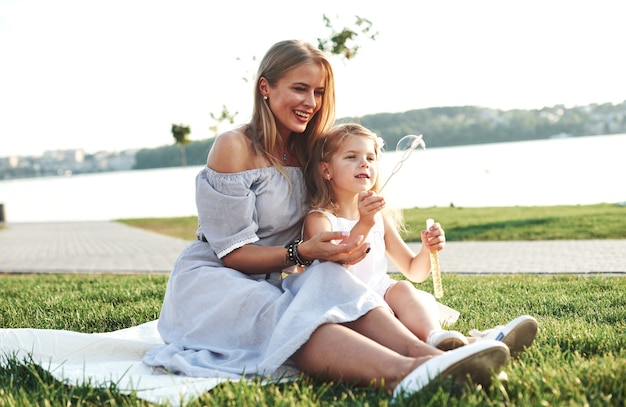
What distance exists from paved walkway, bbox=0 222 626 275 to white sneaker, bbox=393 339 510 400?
4.47m

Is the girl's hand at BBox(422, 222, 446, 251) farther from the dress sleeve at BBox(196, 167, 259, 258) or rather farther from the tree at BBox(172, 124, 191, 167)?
the tree at BBox(172, 124, 191, 167)

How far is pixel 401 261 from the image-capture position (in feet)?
11.8

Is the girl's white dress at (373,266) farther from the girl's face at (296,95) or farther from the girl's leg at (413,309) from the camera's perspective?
the girl's face at (296,95)

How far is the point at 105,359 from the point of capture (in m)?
3.44

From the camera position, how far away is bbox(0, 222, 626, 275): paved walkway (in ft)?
24.3

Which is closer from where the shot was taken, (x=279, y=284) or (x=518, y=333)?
(x=518, y=333)

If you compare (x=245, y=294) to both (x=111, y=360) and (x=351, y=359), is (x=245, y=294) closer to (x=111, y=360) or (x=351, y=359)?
(x=351, y=359)

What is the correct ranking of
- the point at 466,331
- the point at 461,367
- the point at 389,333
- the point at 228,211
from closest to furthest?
1. the point at 461,367
2. the point at 389,333
3. the point at 228,211
4. the point at 466,331

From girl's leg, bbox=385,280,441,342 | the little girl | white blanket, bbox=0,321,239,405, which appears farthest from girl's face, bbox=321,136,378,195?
white blanket, bbox=0,321,239,405

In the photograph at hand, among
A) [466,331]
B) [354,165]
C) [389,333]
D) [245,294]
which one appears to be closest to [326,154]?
[354,165]

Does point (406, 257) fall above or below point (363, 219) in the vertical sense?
below

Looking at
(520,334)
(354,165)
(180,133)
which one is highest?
(180,133)

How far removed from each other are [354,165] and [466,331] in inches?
47.1

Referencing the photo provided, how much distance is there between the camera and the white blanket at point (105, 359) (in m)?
2.70
